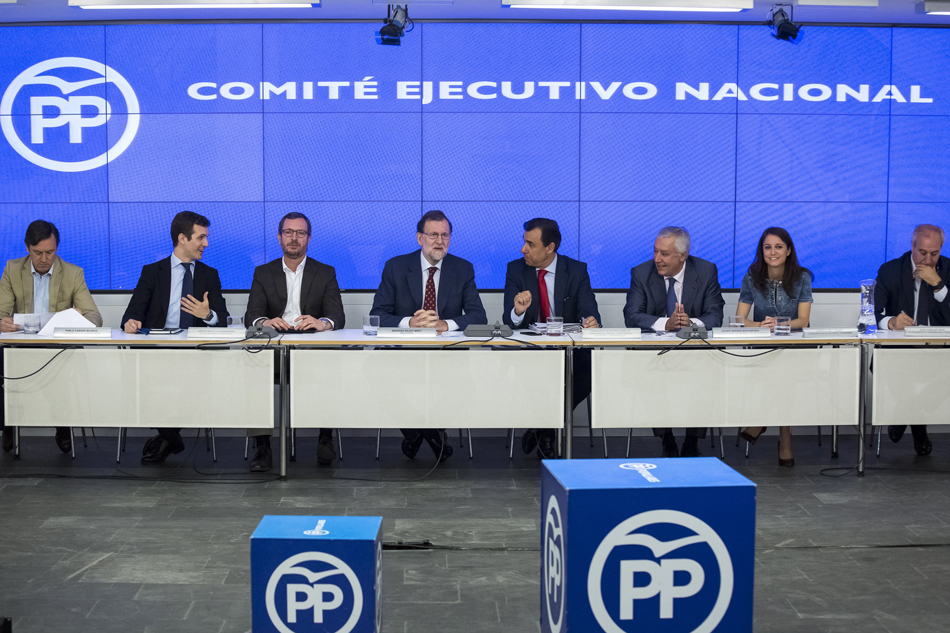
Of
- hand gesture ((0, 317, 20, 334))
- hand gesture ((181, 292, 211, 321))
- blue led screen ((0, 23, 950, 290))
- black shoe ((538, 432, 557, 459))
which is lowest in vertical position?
black shoe ((538, 432, 557, 459))

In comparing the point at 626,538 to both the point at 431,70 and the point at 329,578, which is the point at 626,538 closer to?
the point at 329,578

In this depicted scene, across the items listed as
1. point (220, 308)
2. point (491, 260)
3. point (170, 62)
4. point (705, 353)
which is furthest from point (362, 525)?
point (170, 62)

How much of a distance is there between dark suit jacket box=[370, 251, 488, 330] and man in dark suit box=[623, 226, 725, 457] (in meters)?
0.90

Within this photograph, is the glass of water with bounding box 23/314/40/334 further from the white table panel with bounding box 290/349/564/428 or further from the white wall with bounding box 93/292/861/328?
the white table panel with bounding box 290/349/564/428

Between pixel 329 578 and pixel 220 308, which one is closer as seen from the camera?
pixel 329 578

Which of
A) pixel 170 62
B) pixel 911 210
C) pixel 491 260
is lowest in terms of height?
pixel 491 260

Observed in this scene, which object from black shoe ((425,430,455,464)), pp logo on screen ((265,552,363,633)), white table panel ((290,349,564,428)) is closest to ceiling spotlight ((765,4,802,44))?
white table panel ((290,349,564,428))

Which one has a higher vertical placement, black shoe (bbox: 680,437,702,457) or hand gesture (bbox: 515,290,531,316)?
hand gesture (bbox: 515,290,531,316)

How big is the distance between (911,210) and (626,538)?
186 inches

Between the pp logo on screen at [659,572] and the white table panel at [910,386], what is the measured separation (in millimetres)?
2804

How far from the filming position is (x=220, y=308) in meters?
4.57

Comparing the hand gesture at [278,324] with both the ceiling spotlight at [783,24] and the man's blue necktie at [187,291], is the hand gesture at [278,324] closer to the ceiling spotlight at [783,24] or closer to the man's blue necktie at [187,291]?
the man's blue necktie at [187,291]

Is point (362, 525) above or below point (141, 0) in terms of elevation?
below

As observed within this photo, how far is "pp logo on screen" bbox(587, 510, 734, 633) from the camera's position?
1.47 m
